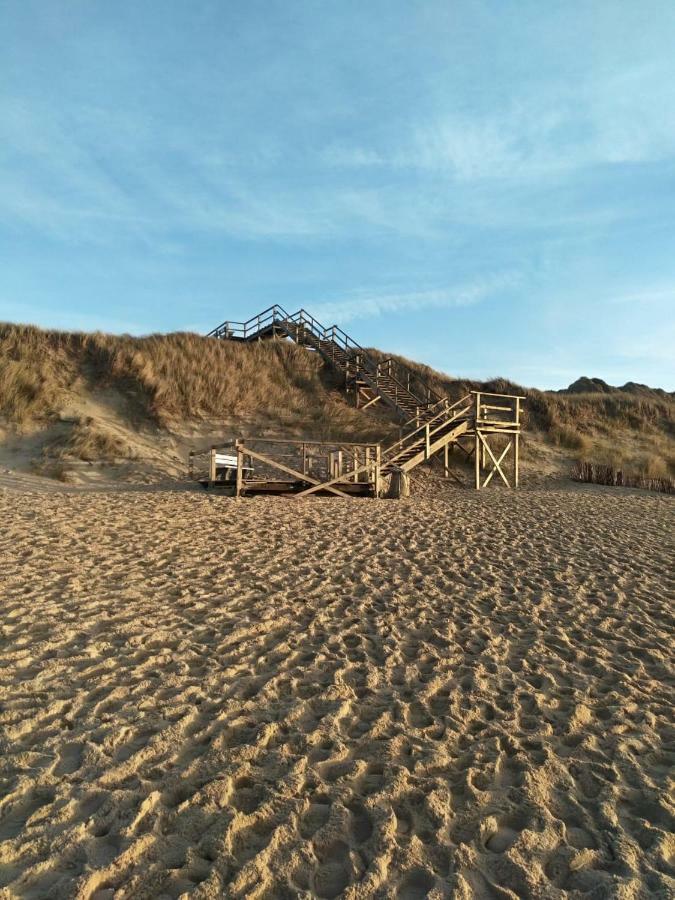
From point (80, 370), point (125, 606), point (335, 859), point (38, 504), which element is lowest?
point (335, 859)

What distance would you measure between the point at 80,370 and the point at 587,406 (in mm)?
22847

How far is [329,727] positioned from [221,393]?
18538 mm

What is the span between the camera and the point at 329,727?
135 inches

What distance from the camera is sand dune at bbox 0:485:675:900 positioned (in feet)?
7.68

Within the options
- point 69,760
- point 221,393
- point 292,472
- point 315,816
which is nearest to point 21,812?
point 69,760

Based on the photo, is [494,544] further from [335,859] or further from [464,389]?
[464,389]

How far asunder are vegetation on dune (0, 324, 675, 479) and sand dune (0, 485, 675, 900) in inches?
485

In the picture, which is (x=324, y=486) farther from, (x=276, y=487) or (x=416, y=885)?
(x=416, y=885)

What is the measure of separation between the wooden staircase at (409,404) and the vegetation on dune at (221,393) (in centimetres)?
92

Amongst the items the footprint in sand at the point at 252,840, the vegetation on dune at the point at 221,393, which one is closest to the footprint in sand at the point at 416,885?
the footprint in sand at the point at 252,840

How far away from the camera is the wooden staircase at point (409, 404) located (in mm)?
17969

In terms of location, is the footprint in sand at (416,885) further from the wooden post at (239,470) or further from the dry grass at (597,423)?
the dry grass at (597,423)

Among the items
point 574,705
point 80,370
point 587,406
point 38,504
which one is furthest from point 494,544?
point 587,406

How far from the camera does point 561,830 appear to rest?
2.58 m
